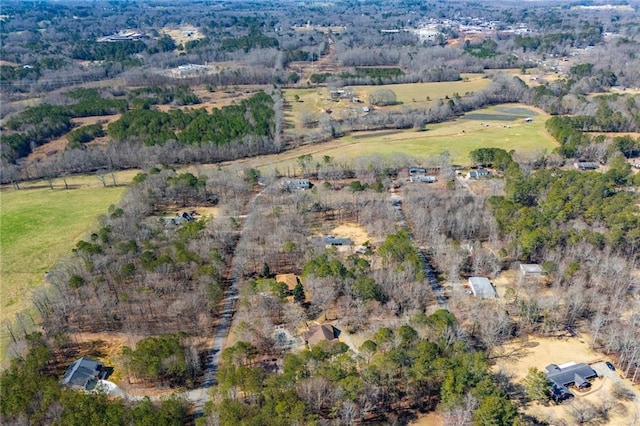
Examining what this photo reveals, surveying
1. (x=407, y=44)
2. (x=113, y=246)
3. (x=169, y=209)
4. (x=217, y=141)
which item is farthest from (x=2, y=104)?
(x=407, y=44)

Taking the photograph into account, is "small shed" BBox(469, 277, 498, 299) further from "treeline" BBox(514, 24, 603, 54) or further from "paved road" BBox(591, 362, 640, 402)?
"treeline" BBox(514, 24, 603, 54)

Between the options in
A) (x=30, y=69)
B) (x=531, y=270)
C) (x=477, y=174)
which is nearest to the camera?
(x=531, y=270)

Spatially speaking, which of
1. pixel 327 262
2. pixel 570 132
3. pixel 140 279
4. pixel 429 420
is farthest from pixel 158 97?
pixel 429 420

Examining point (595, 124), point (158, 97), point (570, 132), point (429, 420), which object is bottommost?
point (429, 420)

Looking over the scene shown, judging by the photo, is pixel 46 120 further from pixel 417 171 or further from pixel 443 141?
pixel 443 141

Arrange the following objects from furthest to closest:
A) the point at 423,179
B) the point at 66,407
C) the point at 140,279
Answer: the point at 423,179 → the point at 140,279 → the point at 66,407

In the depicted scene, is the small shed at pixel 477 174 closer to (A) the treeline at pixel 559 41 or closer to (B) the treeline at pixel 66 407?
(B) the treeline at pixel 66 407

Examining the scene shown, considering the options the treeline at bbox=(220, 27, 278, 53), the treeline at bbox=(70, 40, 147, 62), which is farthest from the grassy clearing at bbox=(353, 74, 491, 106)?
the treeline at bbox=(70, 40, 147, 62)
